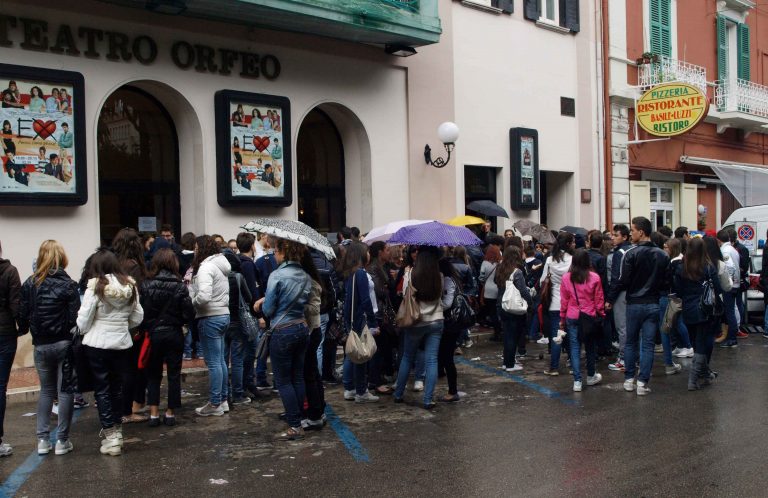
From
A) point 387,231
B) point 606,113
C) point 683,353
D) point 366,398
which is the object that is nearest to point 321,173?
point 387,231

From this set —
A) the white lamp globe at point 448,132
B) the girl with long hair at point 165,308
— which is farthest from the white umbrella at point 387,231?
the white lamp globe at point 448,132

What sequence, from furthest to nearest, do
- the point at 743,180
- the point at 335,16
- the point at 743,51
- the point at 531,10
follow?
the point at 743,51 → the point at 743,180 → the point at 531,10 → the point at 335,16

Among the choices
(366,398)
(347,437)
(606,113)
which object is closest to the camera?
(347,437)

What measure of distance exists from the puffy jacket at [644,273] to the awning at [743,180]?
15.4 meters

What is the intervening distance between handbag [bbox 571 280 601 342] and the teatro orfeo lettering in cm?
715

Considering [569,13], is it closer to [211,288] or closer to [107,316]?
[211,288]

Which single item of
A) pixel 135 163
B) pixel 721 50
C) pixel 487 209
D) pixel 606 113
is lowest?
pixel 487 209

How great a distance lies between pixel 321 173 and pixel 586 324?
7.97 meters

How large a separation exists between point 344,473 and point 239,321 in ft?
9.42

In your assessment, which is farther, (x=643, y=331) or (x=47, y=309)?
(x=643, y=331)

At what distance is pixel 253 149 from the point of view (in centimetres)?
1348

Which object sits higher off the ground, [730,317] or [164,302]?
[164,302]

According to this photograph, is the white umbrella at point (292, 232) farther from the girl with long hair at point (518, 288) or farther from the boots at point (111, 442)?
the girl with long hair at point (518, 288)

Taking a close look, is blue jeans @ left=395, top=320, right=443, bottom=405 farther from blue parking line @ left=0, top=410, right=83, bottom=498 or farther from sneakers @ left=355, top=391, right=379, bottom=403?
blue parking line @ left=0, top=410, right=83, bottom=498
